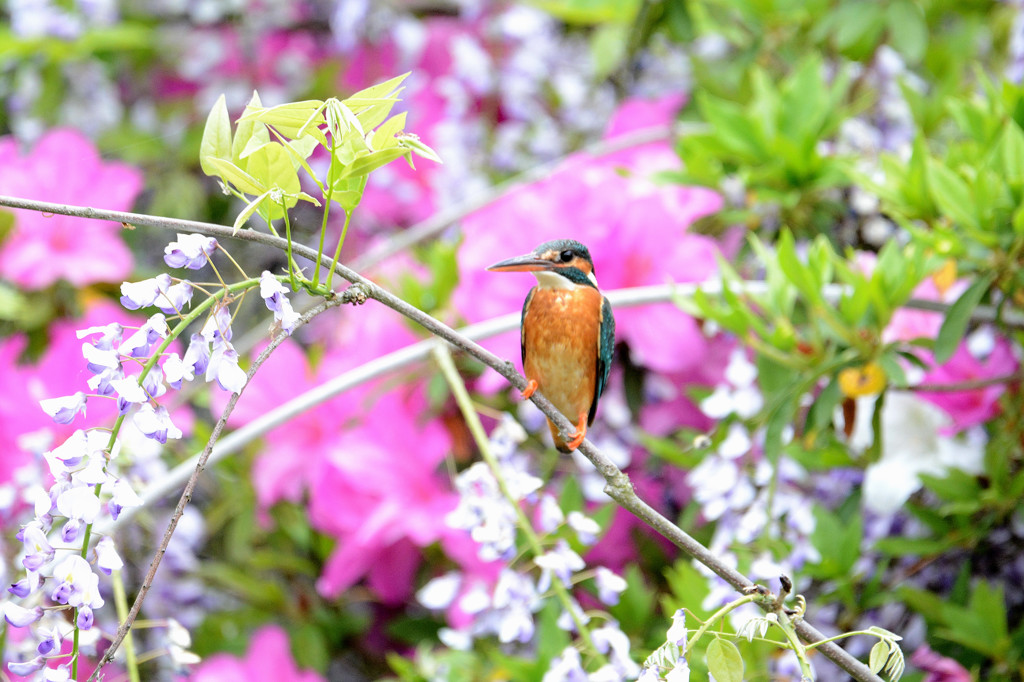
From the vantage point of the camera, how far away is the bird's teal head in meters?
0.47

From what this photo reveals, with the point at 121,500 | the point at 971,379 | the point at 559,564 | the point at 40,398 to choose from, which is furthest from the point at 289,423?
the point at 971,379

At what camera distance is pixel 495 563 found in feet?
2.81

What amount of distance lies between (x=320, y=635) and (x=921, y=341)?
72 centimetres

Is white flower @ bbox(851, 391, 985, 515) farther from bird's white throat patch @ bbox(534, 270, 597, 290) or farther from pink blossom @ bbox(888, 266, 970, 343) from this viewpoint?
bird's white throat patch @ bbox(534, 270, 597, 290)

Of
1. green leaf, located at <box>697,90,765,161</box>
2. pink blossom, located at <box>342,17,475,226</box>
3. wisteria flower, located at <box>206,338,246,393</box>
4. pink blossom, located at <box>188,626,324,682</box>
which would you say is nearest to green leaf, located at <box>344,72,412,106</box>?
wisteria flower, located at <box>206,338,246,393</box>

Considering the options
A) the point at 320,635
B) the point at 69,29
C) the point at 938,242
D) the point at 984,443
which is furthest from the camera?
the point at 69,29

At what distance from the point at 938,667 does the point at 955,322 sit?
0.99 feet

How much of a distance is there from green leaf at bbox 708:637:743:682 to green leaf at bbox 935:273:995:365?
373 mm

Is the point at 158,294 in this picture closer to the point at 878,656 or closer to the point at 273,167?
the point at 273,167

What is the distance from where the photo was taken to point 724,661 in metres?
0.41

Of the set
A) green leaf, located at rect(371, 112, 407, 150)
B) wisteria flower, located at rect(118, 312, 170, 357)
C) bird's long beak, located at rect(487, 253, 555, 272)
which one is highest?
green leaf, located at rect(371, 112, 407, 150)

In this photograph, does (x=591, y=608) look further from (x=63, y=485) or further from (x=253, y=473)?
(x=63, y=485)

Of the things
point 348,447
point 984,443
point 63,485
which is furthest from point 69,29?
point 984,443

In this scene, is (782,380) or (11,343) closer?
(782,380)
